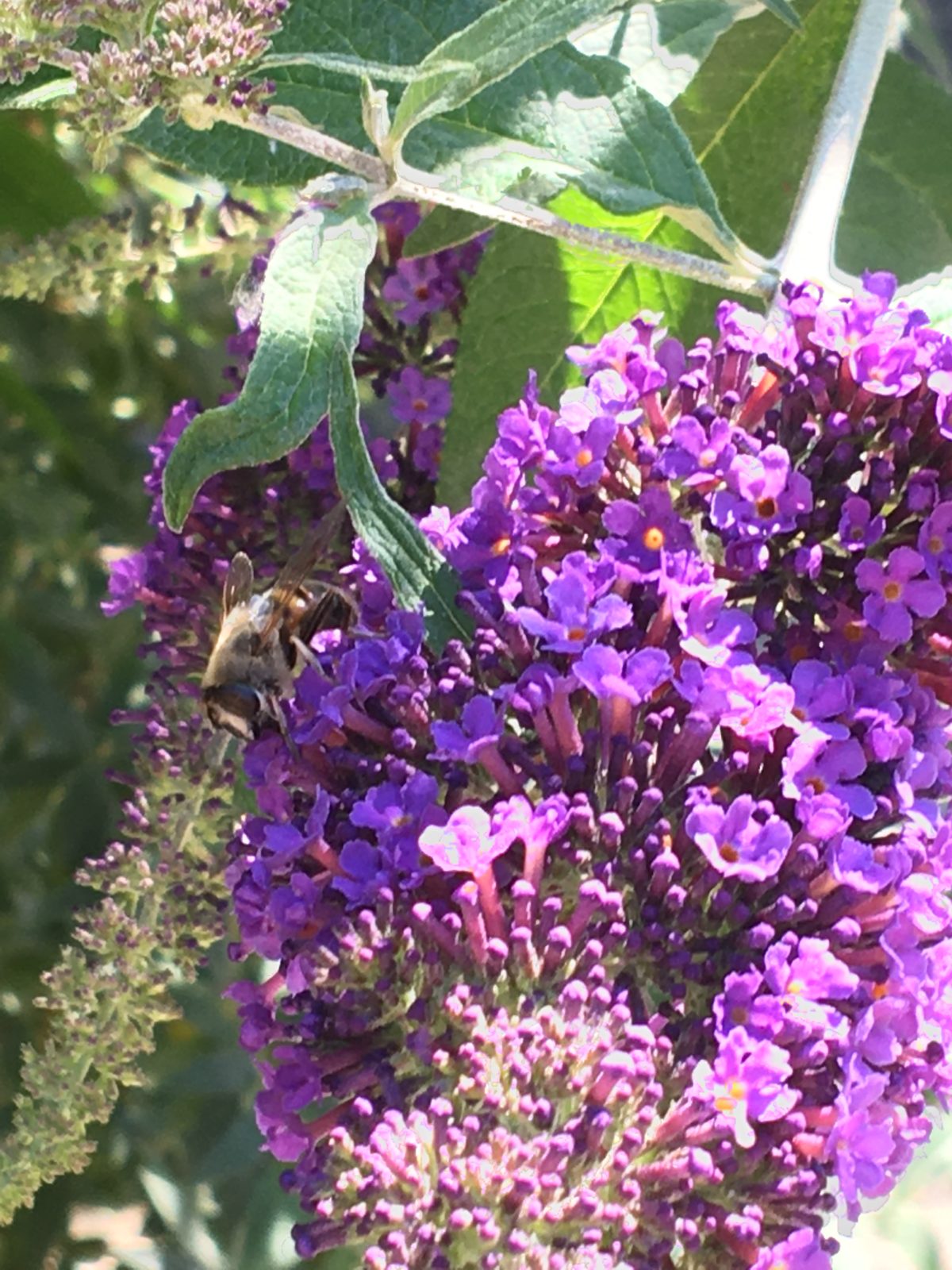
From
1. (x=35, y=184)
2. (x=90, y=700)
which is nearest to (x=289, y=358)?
(x=35, y=184)

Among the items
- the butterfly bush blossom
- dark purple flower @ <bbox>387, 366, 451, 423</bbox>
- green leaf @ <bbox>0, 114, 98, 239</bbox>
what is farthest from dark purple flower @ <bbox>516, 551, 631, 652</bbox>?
green leaf @ <bbox>0, 114, 98, 239</bbox>

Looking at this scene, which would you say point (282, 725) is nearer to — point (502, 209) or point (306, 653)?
point (306, 653)

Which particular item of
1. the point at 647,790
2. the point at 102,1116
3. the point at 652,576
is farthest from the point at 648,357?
the point at 102,1116

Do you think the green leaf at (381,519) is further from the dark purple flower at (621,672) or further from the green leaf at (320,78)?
the green leaf at (320,78)

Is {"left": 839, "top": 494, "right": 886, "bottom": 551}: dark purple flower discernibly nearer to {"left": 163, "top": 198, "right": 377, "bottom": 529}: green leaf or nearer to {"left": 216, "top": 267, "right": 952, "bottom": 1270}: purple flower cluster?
{"left": 216, "top": 267, "right": 952, "bottom": 1270}: purple flower cluster

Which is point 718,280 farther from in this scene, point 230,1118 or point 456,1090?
point 230,1118
